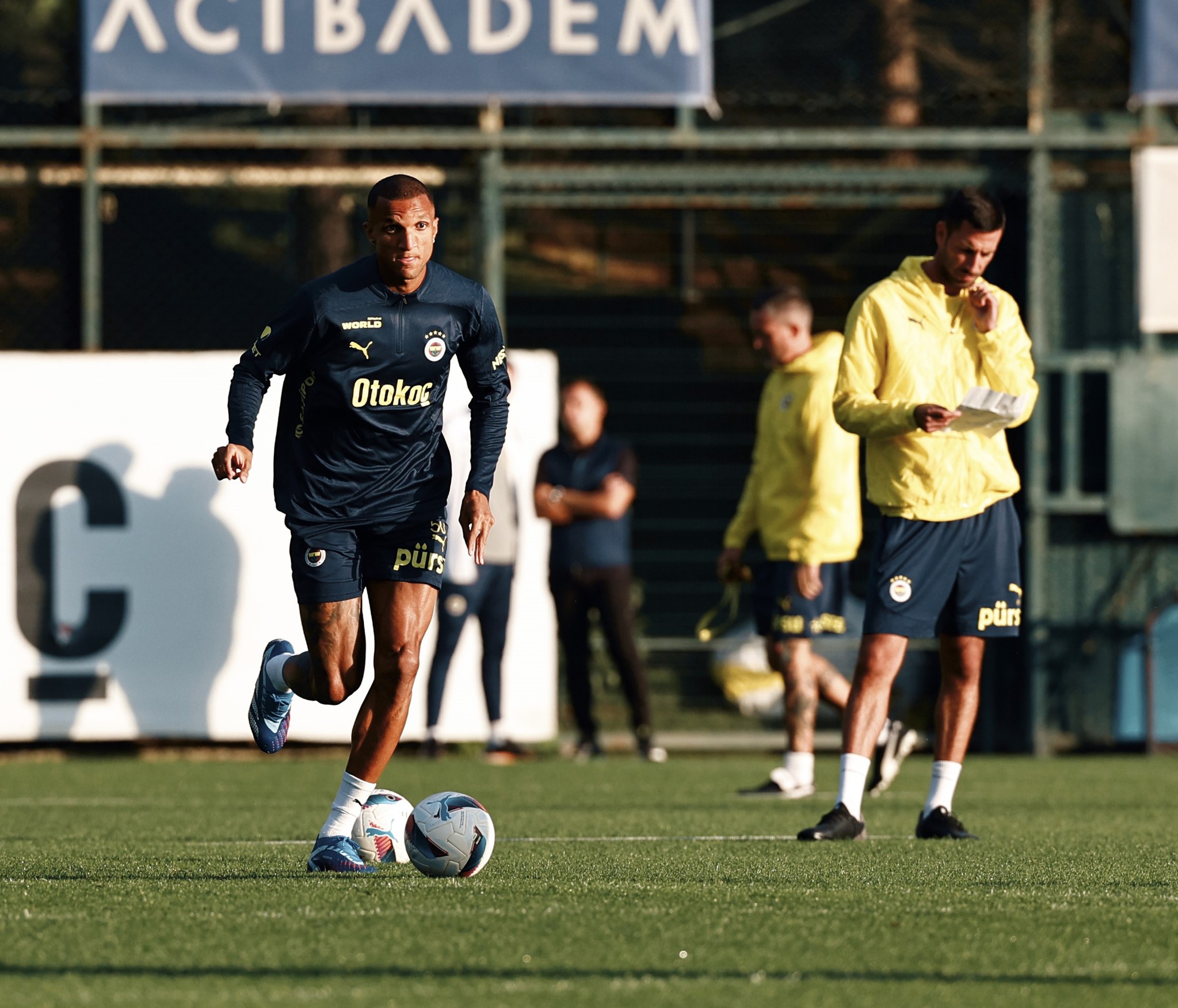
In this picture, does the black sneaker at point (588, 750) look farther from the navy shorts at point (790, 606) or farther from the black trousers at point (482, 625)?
the navy shorts at point (790, 606)

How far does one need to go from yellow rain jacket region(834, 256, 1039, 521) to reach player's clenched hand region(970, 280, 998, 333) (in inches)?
1.5

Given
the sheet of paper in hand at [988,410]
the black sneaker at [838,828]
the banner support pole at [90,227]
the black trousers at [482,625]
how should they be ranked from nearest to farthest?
the sheet of paper in hand at [988,410], the black sneaker at [838,828], the black trousers at [482,625], the banner support pole at [90,227]

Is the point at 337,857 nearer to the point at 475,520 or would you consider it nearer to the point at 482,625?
the point at 475,520

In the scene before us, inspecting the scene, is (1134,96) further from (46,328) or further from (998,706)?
(46,328)

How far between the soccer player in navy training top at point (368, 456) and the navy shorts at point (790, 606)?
3438 millimetres

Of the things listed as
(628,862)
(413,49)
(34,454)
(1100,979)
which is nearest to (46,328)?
(34,454)

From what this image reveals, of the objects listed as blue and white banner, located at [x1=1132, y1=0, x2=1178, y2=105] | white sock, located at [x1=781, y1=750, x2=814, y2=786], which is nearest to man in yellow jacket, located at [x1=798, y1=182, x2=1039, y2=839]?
white sock, located at [x1=781, y1=750, x2=814, y2=786]

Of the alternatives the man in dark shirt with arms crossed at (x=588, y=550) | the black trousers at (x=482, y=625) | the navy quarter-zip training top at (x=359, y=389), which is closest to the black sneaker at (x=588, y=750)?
the man in dark shirt with arms crossed at (x=588, y=550)

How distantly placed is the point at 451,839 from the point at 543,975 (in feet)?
5.17

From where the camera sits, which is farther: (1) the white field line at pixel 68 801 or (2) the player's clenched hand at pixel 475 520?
(1) the white field line at pixel 68 801

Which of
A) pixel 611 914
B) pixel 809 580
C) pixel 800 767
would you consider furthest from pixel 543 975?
pixel 800 767

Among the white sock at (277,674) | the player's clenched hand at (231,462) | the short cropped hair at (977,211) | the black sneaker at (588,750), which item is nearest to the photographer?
the player's clenched hand at (231,462)

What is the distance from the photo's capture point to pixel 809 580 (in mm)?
8984

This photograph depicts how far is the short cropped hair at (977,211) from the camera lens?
6.66 m
